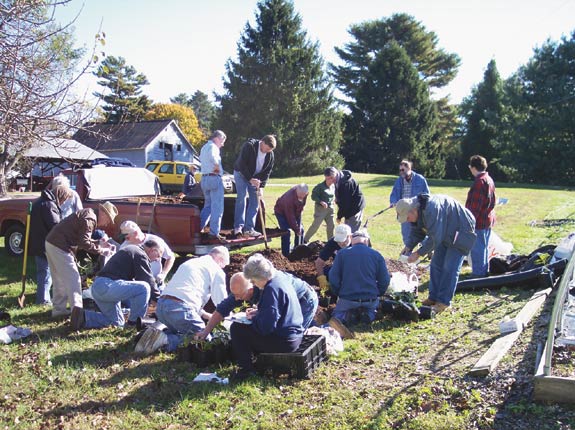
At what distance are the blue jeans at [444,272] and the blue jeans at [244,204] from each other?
3763mm

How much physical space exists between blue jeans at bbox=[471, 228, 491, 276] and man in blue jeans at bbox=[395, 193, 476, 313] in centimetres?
144

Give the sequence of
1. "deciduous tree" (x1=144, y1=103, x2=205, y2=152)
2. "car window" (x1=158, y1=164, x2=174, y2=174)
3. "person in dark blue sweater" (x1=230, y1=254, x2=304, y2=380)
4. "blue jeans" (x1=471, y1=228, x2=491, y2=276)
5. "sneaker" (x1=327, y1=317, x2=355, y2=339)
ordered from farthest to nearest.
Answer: "deciduous tree" (x1=144, y1=103, x2=205, y2=152) < "car window" (x1=158, y1=164, x2=174, y2=174) < "blue jeans" (x1=471, y1=228, x2=491, y2=276) < "sneaker" (x1=327, y1=317, x2=355, y2=339) < "person in dark blue sweater" (x1=230, y1=254, x2=304, y2=380)

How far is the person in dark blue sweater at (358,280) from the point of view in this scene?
22.6 ft

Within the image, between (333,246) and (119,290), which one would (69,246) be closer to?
(119,290)

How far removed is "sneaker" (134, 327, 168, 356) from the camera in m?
6.05

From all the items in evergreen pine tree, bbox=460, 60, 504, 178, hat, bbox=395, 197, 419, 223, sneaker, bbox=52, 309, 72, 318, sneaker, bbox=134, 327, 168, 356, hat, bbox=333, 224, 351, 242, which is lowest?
sneaker, bbox=52, 309, 72, 318

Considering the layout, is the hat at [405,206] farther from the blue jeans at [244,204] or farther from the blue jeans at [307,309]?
the blue jeans at [244,204]

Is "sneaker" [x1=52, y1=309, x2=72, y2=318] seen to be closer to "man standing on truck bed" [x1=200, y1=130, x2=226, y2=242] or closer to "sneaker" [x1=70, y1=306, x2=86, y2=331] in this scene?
"sneaker" [x1=70, y1=306, x2=86, y2=331]

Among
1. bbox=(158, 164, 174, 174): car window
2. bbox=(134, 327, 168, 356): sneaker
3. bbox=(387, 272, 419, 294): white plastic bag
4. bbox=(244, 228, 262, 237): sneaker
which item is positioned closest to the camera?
bbox=(134, 327, 168, 356): sneaker

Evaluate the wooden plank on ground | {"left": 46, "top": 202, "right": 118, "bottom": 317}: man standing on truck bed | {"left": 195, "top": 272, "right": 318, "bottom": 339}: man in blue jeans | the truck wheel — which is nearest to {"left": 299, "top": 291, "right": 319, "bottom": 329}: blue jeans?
{"left": 195, "top": 272, "right": 318, "bottom": 339}: man in blue jeans

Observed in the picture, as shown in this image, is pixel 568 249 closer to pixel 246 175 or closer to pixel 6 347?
pixel 246 175

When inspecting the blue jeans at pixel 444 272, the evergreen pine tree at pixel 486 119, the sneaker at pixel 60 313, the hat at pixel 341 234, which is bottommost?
the sneaker at pixel 60 313

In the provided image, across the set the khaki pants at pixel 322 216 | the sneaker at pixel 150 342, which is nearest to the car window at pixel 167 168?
the khaki pants at pixel 322 216

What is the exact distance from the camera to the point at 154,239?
24.9 ft
